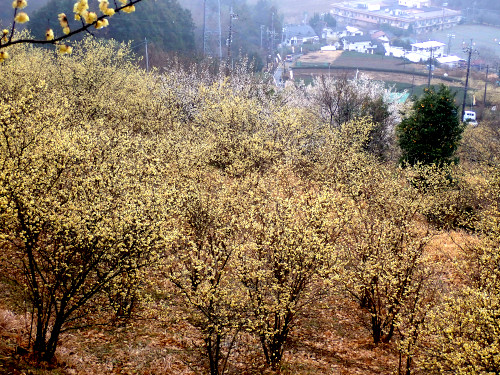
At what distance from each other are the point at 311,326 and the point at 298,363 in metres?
3.25

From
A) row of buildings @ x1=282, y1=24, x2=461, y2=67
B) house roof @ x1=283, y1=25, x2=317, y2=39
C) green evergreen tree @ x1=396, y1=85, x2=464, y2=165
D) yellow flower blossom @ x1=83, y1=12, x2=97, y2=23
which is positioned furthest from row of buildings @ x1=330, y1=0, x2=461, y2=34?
yellow flower blossom @ x1=83, y1=12, x2=97, y2=23

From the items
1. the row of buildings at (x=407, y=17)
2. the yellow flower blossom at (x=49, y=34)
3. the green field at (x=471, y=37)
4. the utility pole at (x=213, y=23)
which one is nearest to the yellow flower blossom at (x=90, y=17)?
A: the yellow flower blossom at (x=49, y=34)

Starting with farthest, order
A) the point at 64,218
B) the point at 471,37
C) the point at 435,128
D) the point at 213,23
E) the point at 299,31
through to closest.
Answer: the point at 471,37 → the point at 299,31 → the point at 213,23 → the point at 435,128 → the point at 64,218

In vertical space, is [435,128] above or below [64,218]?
below

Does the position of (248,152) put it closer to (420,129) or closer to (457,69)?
(420,129)

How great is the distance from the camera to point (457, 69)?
10469 cm

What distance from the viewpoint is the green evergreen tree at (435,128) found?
3023 cm

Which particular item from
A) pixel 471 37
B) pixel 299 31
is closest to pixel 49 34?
pixel 299 31

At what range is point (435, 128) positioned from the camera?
30531mm

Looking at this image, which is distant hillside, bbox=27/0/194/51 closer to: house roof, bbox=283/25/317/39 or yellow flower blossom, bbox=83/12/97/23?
yellow flower blossom, bbox=83/12/97/23

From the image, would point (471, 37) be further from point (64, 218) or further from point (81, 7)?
point (81, 7)

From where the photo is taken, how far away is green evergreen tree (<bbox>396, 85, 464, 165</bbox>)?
1190 inches

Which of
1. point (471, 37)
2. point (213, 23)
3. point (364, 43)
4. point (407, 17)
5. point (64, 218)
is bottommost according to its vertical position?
point (64, 218)

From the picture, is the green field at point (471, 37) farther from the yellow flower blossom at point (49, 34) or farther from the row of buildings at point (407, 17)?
the yellow flower blossom at point (49, 34)
